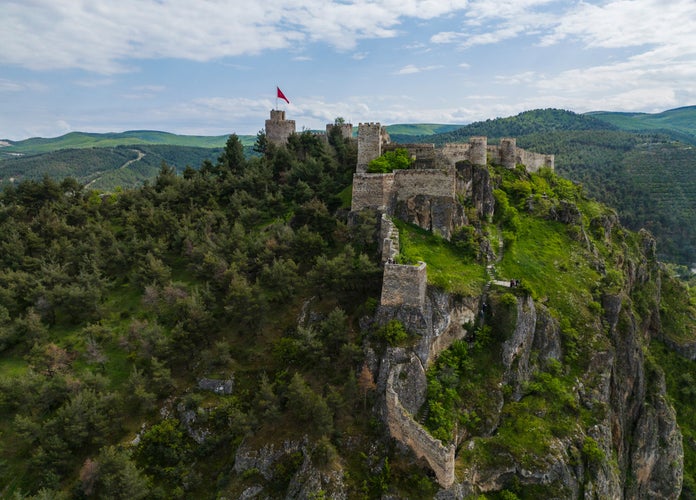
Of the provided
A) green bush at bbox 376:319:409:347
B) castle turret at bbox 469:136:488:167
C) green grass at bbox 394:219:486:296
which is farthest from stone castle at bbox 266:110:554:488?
green grass at bbox 394:219:486:296

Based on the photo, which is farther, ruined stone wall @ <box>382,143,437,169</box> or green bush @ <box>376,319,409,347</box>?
ruined stone wall @ <box>382,143,437,169</box>

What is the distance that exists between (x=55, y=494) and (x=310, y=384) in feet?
47.9

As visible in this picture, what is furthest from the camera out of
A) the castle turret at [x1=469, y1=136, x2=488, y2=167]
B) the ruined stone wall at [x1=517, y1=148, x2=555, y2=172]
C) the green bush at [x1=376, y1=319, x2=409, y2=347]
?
the ruined stone wall at [x1=517, y1=148, x2=555, y2=172]

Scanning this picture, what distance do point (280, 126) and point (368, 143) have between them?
2017cm

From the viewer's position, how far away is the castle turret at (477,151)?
39625 mm

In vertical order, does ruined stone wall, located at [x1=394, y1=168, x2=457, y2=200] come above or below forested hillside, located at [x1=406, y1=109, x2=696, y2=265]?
above

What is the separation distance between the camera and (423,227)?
34188 mm

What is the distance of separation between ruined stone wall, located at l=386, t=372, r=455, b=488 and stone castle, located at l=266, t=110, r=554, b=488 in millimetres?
49

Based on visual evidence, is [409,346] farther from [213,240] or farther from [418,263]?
[213,240]

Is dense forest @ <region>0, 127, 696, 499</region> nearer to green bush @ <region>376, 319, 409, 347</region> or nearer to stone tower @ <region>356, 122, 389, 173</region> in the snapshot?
green bush @ <region>376, 319, 409, 347</region>

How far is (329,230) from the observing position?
117 ft

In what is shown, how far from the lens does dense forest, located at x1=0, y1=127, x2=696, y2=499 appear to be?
76.7 ft

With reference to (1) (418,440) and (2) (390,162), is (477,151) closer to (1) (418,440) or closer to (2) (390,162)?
(2) (390,162)

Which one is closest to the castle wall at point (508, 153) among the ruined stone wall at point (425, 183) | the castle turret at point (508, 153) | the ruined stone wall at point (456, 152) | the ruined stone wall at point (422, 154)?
the castle turret at point (508, 153)
